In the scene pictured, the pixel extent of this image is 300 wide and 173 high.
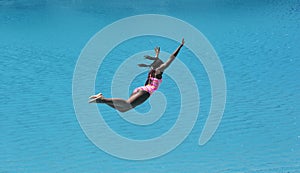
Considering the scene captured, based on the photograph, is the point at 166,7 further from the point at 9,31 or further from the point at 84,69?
the point at 84,69

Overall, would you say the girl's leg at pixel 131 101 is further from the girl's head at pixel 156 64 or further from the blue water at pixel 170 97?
the blue water at pixel 170 97

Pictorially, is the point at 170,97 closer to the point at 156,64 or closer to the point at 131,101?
the point at 131,101

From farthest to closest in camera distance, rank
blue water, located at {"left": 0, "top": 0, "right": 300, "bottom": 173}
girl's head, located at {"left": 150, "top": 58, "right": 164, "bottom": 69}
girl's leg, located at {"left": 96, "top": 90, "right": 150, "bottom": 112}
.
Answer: blue water, located at {"left": 0, "top": 0, "right": 300, "bottom": 173} → girl's leg, located at {"left": 96, "top": 90, "right": 150, "bottom": 112} → girl's head, located at {"left": 150, "top": 58, "right": 164, "bottom": 69}

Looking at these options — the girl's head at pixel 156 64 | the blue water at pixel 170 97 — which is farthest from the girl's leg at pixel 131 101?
the blue water at pixel 170 97

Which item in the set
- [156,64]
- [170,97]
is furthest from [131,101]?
[170,97]

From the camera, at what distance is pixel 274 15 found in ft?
49.7

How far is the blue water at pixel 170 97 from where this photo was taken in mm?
5656

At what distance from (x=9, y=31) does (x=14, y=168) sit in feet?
30.1

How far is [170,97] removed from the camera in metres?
7.87

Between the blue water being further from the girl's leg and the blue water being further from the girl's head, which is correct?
the girl's head

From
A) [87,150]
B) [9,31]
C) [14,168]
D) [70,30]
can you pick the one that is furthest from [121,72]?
[9,31]

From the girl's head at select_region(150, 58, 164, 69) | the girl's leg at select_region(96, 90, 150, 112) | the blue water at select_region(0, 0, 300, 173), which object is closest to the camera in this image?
the girl's head at select_region(150, 58, 164, 69)

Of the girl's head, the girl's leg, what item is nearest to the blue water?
the girl's leg

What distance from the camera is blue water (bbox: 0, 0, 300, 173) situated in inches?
223
